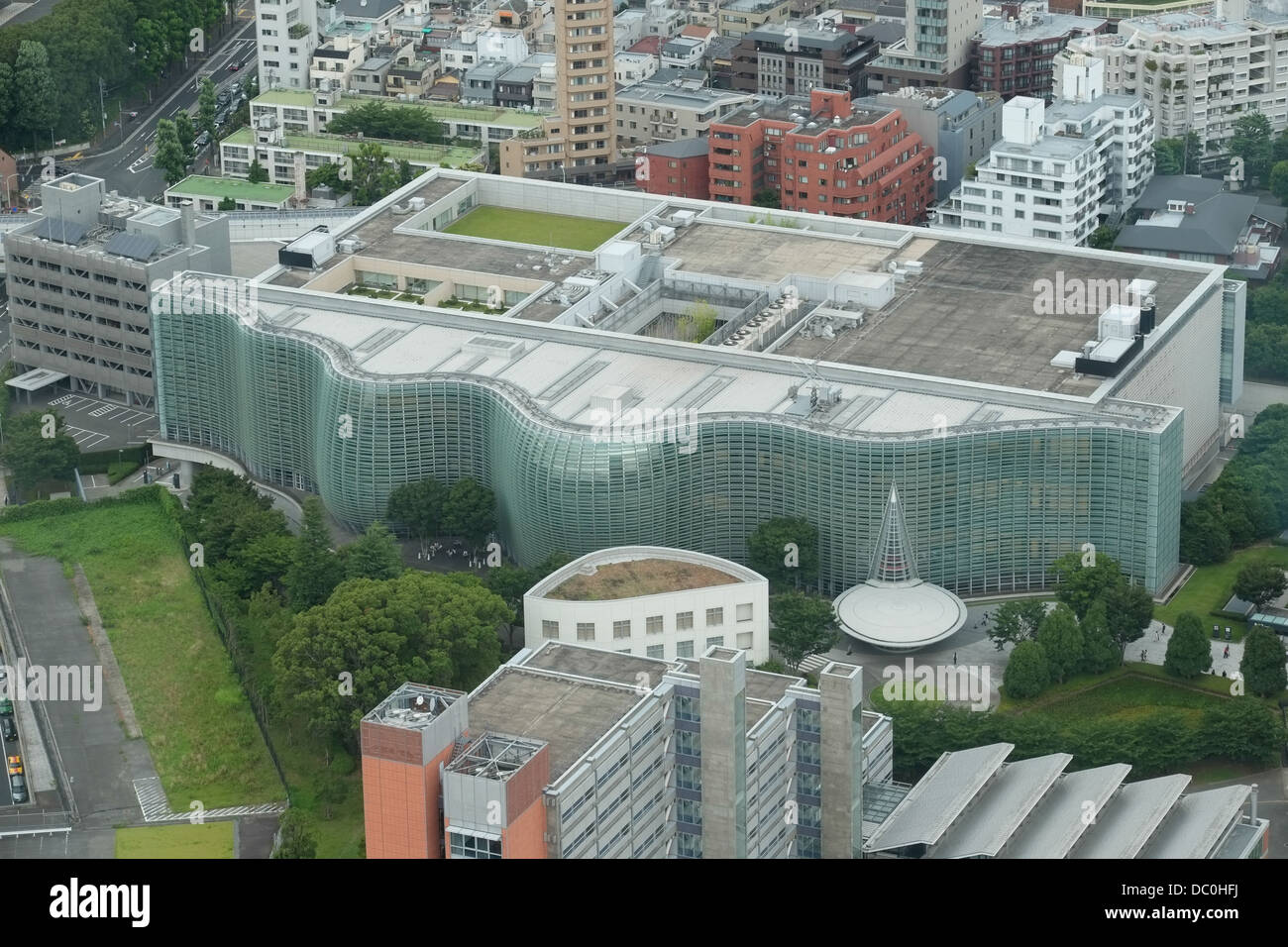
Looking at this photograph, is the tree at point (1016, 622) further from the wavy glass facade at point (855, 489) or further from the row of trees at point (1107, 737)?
the row of trees at point (1107, 737)

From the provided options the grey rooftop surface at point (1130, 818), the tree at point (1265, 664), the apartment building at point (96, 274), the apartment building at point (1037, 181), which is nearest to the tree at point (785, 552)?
the tree at point (1265, 664)

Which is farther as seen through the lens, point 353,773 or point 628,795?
point 353,773

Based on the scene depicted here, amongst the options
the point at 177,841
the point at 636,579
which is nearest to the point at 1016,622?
the point at 636,579

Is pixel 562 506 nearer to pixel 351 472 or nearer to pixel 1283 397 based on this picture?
pixel 351 472

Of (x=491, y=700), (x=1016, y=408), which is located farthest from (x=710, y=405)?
(x=491, y=700)

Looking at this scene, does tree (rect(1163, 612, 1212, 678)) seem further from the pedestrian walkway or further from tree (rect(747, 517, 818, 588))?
tree (rect(747, 517, 818, 588))

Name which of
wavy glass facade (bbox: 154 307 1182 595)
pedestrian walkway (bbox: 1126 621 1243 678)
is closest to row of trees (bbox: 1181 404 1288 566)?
wavy glass facade (bbox: 154 307 1182 595)

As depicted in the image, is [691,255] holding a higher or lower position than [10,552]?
higher

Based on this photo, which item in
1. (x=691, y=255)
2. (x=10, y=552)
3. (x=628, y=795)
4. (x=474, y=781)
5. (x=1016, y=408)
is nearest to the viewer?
(x=474, y=781)
